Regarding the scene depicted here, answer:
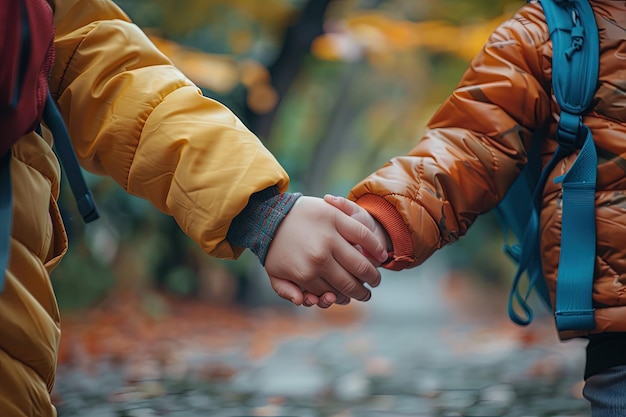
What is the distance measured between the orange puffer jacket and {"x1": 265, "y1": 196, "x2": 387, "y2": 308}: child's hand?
0.14m

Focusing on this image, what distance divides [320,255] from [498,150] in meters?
0.59

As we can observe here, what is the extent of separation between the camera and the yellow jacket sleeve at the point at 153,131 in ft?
5.66

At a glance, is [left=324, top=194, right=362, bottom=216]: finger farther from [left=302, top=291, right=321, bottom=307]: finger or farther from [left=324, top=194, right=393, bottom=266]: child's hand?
[left=302, top=291, right=321, bottom=307]: finger

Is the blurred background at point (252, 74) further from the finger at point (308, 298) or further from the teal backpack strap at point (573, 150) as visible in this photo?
the teal backpack strap at point (573, 150)

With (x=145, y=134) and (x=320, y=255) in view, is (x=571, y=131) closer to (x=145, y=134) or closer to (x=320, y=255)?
(x=320, y=255)

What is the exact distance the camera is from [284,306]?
32.3 ft

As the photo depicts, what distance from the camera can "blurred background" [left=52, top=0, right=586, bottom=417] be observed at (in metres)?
4.15

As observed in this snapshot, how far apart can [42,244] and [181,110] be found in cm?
43

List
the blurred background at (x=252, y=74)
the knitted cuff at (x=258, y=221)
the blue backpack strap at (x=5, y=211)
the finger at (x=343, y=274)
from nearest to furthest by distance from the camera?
the blue backpack strap at (x=5, y=211)
the knitted cuff at (x=258, y=221)
the finger at (x=343, y=274)
the blurred background at (x=252, y=74)

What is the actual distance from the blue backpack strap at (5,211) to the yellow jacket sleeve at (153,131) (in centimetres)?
34

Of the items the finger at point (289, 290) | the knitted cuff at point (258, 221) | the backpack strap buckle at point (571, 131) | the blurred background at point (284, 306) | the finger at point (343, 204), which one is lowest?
the blurred background at point (284, 306)

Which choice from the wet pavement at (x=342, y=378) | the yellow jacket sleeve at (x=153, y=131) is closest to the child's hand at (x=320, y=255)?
the yellow jacket sleeve at (x=153, y=131)

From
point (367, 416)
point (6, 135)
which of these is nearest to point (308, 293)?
point (6, 135)

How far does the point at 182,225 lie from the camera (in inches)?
69.3
